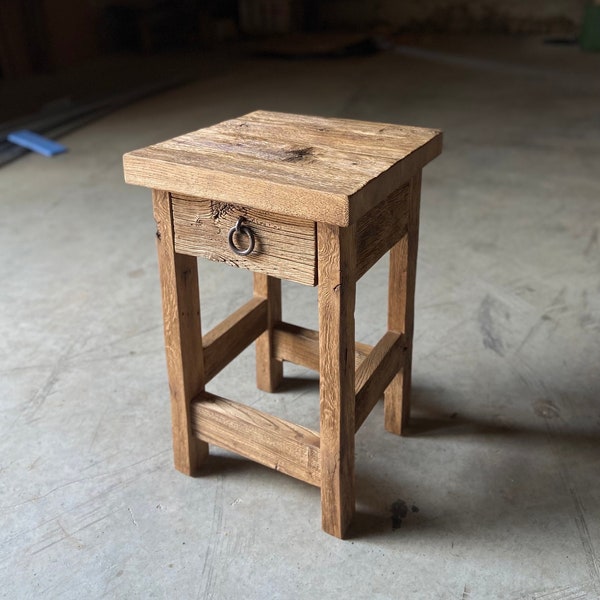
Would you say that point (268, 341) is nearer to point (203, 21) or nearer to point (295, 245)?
point (295, 245)

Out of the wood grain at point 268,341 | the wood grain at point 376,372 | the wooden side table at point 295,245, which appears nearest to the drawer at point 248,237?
the wooden side table at point 295,245

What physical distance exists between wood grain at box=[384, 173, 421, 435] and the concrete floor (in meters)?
0.08

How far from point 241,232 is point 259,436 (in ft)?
1.61

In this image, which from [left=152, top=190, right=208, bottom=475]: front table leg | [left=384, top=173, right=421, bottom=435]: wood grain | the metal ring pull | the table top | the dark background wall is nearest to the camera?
the table top

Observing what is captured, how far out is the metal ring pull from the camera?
1283mm

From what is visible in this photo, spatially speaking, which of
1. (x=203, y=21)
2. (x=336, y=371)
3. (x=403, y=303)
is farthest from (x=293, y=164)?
(x=203, y=21)

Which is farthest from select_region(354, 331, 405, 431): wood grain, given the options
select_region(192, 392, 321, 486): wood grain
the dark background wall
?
the dark background wall

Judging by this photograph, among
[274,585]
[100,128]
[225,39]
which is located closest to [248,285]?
[274,585]

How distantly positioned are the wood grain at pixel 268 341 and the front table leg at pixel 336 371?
54 centimetres

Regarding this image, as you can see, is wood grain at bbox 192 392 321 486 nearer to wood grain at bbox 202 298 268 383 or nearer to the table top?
wood grain at bbox 202 298 268 383

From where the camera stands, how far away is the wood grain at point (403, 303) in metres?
1.56

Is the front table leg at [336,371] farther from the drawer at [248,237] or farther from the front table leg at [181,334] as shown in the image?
the front table leg at [181,334]

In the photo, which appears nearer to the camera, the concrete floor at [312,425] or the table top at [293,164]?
the table top at [293,164]

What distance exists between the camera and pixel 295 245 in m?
1.25
